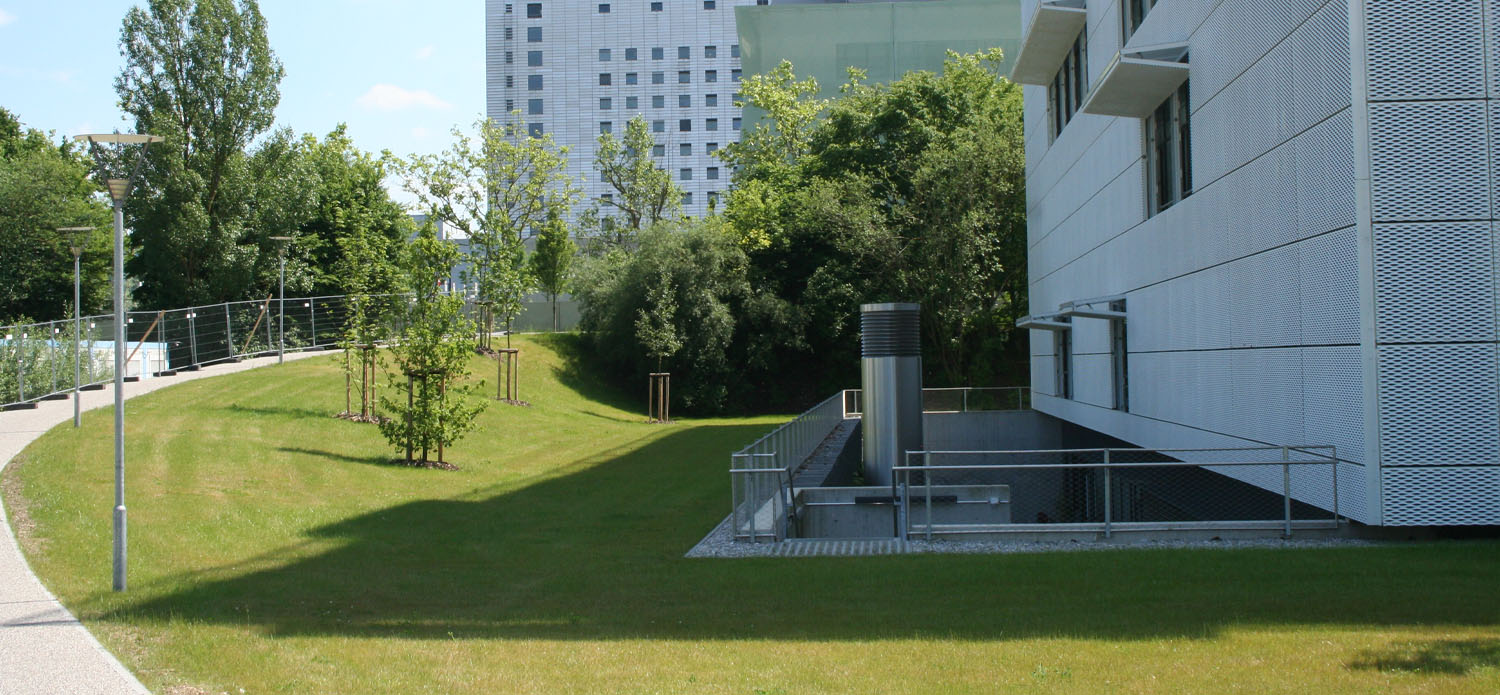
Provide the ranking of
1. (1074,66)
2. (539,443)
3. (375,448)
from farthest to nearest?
1. (539,443)
2. (1074,66)
3. (375,448)

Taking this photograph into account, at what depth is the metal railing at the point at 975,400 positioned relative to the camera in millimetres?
33906

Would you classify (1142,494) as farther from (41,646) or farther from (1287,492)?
(41,646)

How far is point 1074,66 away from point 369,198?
3675 cm

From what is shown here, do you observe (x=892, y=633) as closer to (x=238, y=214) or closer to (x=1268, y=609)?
(x=1268, y=609)

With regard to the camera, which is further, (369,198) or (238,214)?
(369,198)

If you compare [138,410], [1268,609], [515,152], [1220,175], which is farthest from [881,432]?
[515,152]

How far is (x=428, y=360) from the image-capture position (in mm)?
20859

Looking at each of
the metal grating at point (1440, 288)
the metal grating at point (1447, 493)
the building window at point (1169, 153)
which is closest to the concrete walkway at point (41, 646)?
the metal grating at point (1447, 493)

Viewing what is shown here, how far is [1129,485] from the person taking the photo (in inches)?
560

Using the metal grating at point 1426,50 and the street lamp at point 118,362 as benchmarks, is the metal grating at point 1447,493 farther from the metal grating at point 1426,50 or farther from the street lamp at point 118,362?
the street lamp at point 118,362

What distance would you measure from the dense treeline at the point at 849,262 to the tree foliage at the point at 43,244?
68.4 ft

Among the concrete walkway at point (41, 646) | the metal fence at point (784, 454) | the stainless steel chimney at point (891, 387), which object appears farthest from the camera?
the stainless steel chimney at point (891, 387)

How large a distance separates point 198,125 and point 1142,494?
1393 inches

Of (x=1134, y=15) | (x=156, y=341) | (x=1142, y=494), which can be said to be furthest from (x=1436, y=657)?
(x=156, y=341)
